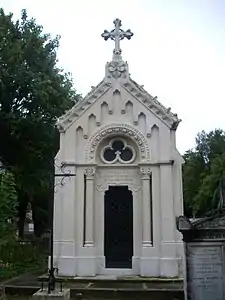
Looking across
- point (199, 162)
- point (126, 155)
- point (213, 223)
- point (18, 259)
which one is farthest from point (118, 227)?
point (199, 162)

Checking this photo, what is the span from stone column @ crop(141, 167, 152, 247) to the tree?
9169mm

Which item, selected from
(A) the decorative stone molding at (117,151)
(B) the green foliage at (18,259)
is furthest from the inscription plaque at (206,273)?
(B) the green foliage at (18,259)

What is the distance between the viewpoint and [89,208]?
52.8 ft

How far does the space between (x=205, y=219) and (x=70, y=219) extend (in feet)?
26.3

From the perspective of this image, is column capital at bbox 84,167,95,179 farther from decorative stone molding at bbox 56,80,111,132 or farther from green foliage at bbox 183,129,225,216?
green foliage at bbox 183,129,225,216

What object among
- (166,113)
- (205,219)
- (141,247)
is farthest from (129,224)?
(205,219)

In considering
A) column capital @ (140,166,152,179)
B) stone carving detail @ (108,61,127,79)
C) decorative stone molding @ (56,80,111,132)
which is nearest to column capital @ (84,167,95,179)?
column capital @ (140,166,152,179)

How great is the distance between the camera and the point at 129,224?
16312 mm

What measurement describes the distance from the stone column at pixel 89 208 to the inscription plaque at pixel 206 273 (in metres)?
7.55

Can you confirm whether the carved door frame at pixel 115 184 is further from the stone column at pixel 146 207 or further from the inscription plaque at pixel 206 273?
the inscription plaque at pixel 206 273

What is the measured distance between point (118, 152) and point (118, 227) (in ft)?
9.96

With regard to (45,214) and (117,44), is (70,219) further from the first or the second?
(45,214)

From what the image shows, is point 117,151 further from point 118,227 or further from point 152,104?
point 118,227

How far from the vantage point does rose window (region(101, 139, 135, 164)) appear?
55.2 ft
